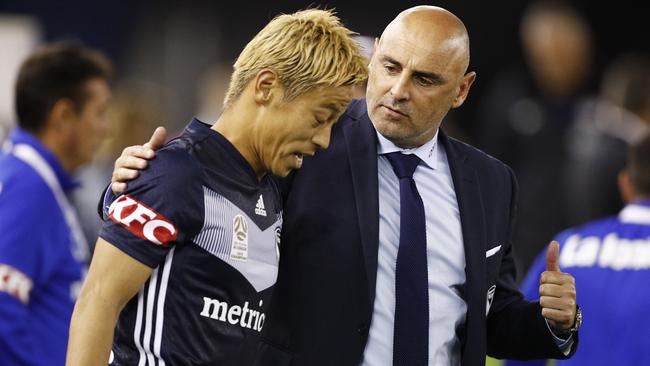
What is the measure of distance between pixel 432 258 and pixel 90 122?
7.27 feet

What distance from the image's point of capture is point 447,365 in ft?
12.2

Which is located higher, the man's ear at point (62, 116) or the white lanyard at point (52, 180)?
the man's ear at point (62, 116)

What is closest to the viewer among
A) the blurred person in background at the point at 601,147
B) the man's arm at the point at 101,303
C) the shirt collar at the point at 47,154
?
the man's arm at the point at 101,303

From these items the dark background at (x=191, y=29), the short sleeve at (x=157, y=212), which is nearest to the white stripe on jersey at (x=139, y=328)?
the short sleeve at (x=157, y=212)

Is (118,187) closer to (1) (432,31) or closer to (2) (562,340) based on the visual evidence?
(1) (432,31)

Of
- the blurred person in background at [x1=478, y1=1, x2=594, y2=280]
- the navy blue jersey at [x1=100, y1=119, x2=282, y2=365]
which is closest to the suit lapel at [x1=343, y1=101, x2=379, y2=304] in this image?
the navy blue jersey at [x1=100, y1=119, x2=282, y2=365]

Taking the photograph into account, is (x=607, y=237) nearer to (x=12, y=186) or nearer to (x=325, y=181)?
(x=325, y=181)

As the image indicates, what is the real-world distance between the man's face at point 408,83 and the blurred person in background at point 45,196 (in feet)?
5.47

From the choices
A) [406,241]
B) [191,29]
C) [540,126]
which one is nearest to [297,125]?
[406,241]

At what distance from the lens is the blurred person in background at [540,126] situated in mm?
8898

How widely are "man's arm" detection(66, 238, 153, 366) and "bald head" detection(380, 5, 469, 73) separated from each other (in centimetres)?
124

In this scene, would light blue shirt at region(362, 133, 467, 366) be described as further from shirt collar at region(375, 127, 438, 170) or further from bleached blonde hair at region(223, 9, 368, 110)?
bleached blonde hair at region(223, 9, 368, 110)

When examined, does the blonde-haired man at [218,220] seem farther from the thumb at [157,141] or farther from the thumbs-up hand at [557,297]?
the thumbs-up hand at [557,297]

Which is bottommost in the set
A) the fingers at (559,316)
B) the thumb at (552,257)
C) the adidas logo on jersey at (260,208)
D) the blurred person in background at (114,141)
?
the blurred person in background at (114,141)
